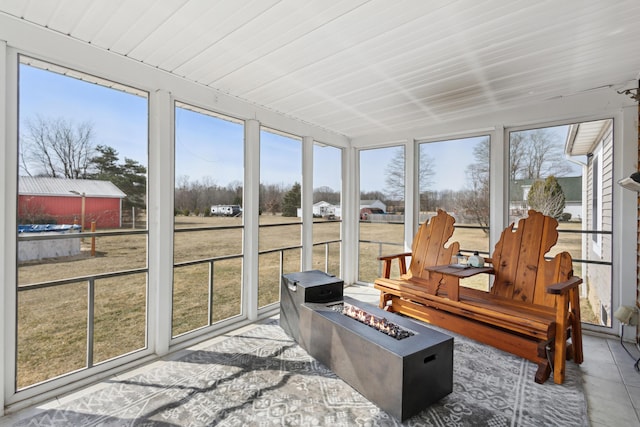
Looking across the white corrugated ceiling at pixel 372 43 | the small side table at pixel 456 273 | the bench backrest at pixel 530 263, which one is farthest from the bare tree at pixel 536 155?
the small side table at pixel 456 273

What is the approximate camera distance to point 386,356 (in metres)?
2.08

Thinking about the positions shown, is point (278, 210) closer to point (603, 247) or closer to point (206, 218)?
point (206, 218)

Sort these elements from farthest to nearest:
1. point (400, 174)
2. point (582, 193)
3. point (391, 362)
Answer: point (400, 174)
point (582, 193)
point (391, 362)

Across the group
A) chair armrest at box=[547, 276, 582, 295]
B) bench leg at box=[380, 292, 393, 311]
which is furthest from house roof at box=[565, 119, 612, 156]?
bench leg at box=[380, 292, 393, 311]

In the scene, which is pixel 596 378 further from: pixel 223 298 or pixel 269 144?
pixel 269 144

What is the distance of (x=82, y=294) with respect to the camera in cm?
255

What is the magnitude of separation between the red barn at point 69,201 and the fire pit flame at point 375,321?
2227mm

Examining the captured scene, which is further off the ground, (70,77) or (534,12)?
(534,12)

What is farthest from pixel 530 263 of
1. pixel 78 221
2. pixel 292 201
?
pixel 78 221

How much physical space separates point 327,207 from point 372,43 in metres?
3.09

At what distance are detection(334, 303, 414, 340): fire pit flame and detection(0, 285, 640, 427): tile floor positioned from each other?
1.34 metres

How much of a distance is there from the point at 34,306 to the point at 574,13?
428cm

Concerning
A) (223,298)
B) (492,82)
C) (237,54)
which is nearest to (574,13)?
(492,82)

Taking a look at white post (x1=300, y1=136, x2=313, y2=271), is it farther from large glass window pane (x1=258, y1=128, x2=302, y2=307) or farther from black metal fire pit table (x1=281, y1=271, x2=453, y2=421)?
black metal fire pit table (x1=281, y1=271, x2=453, y2=421)
